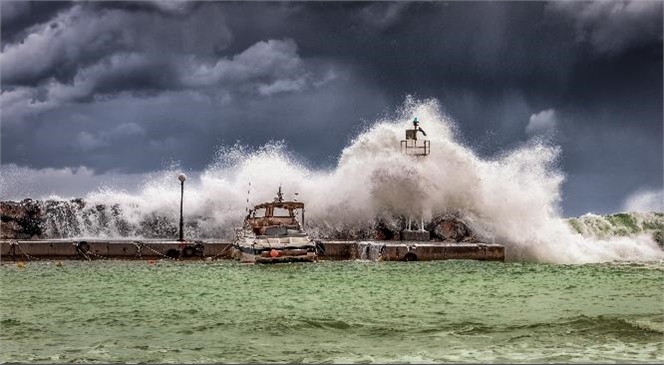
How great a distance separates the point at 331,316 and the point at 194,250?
20.3 metres

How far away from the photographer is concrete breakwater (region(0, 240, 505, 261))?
34.4m

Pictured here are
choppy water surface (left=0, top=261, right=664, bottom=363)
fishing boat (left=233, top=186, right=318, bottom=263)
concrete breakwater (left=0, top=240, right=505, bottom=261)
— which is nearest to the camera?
choppy water surface (left=0, top=261, right=664, bottom=363)

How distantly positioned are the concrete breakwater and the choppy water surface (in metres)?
5.46

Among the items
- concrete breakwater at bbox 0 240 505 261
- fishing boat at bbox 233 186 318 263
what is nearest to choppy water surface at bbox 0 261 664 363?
fishing boat at bbox 233 186 318 263

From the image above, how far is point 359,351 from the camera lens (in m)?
12.1

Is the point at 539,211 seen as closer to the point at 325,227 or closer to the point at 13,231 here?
the point at 325,227

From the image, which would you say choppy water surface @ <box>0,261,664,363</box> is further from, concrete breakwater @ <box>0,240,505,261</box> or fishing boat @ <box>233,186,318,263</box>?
concrete breakwater @ <box>0,240,505,261</box>

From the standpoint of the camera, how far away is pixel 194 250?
3581 cm

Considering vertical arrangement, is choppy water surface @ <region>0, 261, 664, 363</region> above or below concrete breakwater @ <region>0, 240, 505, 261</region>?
below

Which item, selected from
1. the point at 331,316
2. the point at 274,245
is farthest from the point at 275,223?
the point at 331,316

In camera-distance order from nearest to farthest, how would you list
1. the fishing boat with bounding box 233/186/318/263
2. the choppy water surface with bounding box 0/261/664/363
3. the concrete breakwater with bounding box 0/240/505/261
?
Answer: 1. the choppy water surface with bounding box 0/261/664/363
2. the fishing boat with bounding box 233/186/318/263
3. the concrete breakwater with bounding box 0/240/505/261

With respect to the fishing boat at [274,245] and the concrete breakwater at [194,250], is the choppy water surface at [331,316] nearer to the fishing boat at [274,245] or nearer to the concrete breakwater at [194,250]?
the fishing boat at [274,245]

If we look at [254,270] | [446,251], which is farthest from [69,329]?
[446,251]

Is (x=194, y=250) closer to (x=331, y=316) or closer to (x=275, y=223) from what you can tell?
(x=275, y=223)
